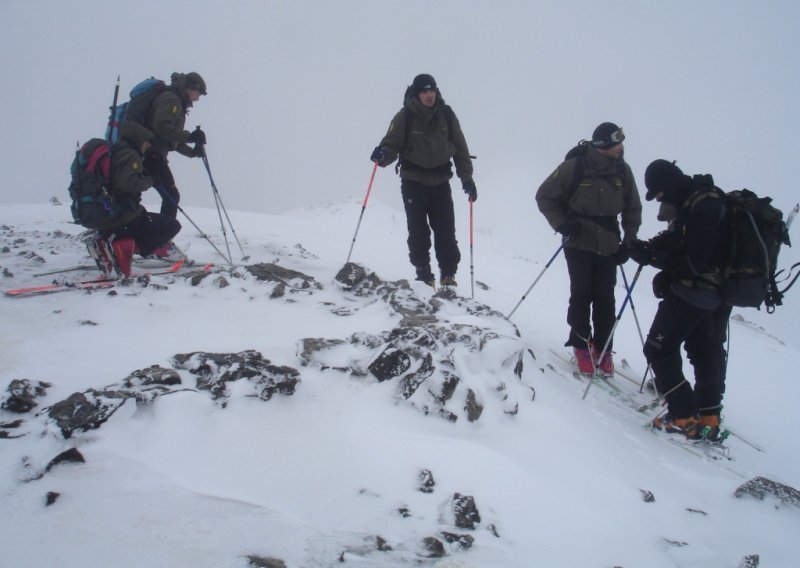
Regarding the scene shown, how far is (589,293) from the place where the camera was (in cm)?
549

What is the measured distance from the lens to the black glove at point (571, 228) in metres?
5.17

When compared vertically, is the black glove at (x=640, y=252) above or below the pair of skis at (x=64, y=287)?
above

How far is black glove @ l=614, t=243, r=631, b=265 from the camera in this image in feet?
15.9

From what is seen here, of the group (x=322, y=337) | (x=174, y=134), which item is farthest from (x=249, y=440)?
(x=174, y=134)

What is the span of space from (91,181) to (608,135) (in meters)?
5.68

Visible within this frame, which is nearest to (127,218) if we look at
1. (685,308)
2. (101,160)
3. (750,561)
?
(101,160)

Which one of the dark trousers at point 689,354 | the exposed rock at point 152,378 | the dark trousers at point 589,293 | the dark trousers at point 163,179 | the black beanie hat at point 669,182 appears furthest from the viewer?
the dark trousers at point 163,179

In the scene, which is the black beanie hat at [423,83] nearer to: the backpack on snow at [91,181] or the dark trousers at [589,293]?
the dark trousers at [589,293]

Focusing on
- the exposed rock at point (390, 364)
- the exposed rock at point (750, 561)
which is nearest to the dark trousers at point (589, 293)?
the exposed rock at point (390, 364)

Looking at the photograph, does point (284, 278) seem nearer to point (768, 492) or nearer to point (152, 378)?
point (152, 378)

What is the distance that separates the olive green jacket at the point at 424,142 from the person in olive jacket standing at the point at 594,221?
1.33m

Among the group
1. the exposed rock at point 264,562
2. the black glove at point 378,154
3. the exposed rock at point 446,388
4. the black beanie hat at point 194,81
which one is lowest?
the exposed rock at point 264,562

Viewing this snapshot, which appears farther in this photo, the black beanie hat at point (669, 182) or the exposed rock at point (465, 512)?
the black beanie hat at point (669, 182)

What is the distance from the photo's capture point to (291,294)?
536cm
